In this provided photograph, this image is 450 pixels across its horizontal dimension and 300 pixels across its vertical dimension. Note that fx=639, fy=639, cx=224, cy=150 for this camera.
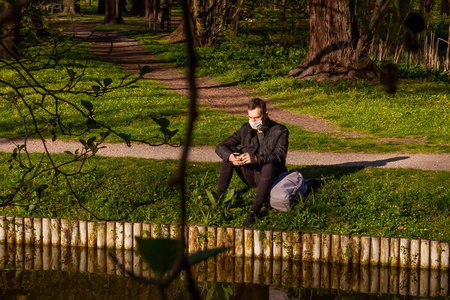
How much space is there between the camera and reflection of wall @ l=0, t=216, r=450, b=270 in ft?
19.5

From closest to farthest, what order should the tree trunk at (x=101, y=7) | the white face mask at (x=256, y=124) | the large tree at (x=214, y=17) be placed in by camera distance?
the white face mask at (x=256, y=124) → the large tree at (x=214, y=17) → the tree trunk at (x=101, y=7)

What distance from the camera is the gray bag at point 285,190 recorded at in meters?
6.54

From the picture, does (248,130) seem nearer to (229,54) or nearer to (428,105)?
(428,105)

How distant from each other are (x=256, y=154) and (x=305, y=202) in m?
0.74

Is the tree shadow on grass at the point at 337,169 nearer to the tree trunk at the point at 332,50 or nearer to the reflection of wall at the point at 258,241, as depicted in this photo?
the reflection of wall at the point at 258,241

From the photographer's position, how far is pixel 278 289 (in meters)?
5.77

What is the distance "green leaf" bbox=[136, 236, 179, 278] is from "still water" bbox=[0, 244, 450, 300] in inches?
194

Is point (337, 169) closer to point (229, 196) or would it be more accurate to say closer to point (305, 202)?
point (305, 202)

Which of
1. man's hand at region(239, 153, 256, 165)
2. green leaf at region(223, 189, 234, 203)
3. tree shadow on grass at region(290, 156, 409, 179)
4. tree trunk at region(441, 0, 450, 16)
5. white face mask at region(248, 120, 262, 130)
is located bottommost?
tree shadow on grass at region(290, 156, 409, 179)

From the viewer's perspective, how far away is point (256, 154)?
6914 millimetres

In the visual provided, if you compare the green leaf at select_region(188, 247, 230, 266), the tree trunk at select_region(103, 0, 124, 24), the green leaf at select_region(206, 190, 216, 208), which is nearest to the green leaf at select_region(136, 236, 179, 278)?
the green leaf at select_region(188, 247, 230, 266)

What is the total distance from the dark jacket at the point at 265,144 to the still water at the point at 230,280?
1.08 metres

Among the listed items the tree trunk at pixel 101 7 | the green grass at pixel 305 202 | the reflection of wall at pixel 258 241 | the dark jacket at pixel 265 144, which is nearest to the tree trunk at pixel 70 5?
the tree trunk at pixel 101 7

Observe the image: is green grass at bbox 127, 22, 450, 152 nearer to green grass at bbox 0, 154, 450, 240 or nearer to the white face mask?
green grass at bbox 0, 154, 450, 240
